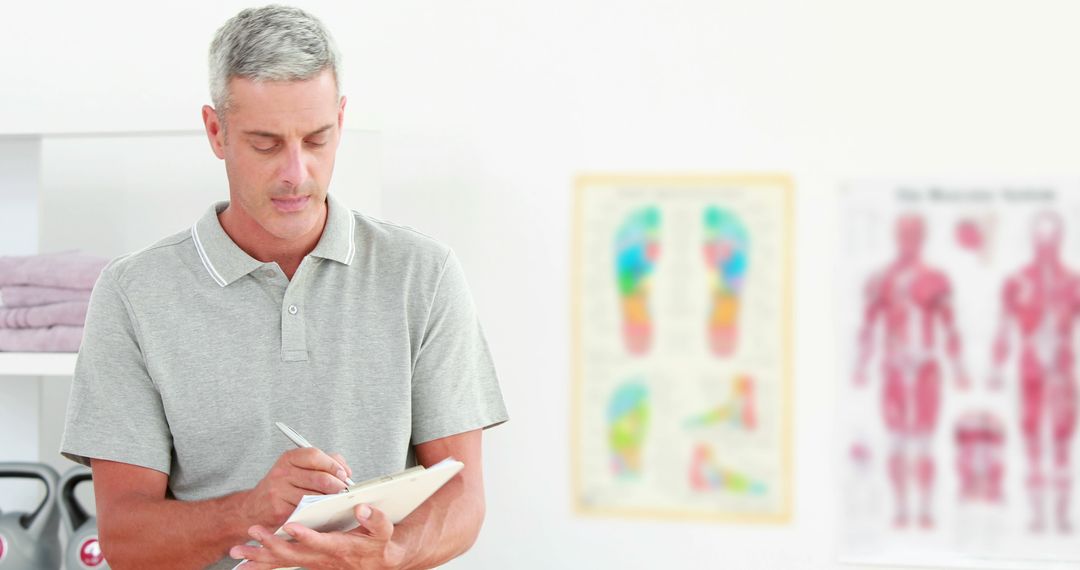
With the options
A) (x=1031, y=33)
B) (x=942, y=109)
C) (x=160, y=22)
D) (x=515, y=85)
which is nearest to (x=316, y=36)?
(x=515, y=85)

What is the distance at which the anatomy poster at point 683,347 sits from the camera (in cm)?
195

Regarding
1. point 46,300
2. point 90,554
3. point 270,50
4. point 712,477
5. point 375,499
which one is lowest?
point 90,554

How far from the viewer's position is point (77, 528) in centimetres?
191

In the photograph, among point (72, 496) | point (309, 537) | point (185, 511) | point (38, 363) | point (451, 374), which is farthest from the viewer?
point (72, 496)

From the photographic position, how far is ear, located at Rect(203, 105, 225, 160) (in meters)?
1.27

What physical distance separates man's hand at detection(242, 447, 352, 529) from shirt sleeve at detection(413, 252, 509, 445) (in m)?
0.17

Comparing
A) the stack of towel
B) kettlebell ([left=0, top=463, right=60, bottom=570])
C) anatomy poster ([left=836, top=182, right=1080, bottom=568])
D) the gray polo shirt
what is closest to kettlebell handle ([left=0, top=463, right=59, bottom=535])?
kettlebell ([left=0, top=463, right=60, bottom=570])

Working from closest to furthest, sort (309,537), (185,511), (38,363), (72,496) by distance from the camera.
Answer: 1. (309,537)
2. (185,511)
3. (38,363)
4. (72,496)

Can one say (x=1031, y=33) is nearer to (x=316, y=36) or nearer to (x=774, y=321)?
(x=774, y=321)

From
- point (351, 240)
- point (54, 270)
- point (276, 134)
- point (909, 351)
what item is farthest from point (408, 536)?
point (909, 351)

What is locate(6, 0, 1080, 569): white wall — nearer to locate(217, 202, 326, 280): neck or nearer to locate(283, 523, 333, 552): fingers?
locate(217, 202, 326, 280): neck

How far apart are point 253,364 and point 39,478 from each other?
903 mm

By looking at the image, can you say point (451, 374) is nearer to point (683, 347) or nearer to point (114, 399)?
point (114, 399)

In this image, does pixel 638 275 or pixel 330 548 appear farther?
pixel 638 275
